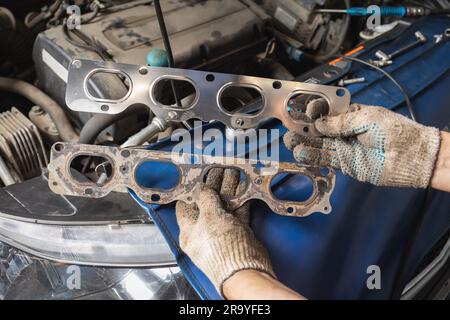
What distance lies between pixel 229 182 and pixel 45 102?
1.92 ft

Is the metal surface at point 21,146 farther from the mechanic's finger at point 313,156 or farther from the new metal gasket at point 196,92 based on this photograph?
the mechanic's finger at point 313,156

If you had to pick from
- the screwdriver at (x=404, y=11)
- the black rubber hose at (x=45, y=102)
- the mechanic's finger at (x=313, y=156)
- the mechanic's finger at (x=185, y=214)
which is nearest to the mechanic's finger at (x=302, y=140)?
the mechanic's finger at (x=313, y=156)

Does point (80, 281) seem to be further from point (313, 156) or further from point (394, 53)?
point (394, 53)

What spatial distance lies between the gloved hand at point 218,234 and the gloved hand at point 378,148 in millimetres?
151

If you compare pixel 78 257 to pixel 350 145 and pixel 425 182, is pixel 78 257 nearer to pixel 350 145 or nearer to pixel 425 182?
pixel 350 145

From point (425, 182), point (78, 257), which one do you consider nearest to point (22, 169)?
point (78, 257)

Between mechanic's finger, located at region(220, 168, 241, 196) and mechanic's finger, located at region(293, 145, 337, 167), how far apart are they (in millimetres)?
119

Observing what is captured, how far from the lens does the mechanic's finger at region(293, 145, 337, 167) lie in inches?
31.8

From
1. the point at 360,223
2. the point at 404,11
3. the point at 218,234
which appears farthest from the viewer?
the point at 404,11

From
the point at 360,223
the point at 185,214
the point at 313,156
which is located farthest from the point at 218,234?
the point at 360,223

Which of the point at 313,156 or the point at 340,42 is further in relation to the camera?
the point at 340,42

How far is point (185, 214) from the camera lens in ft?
2.53

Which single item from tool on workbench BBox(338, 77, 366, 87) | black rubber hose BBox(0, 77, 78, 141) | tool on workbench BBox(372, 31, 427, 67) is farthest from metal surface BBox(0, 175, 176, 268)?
tool on workbench BBox(372, 31, 427, 67)
